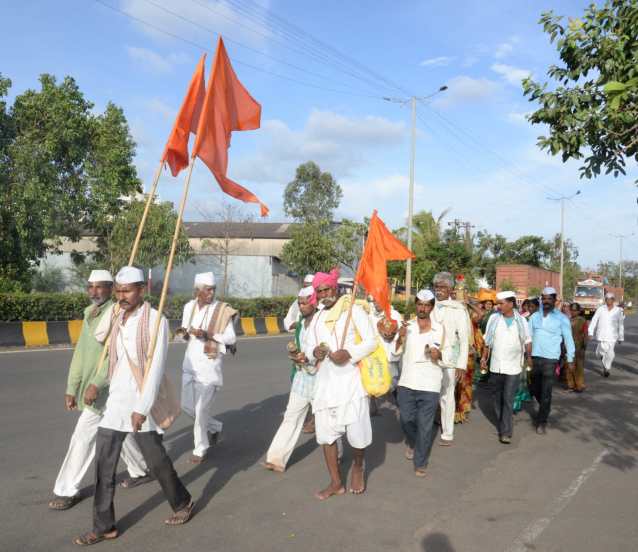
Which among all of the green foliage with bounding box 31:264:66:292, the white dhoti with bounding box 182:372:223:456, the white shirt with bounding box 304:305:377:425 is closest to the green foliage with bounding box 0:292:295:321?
the white dhoti with bounding box 182:372:223:456

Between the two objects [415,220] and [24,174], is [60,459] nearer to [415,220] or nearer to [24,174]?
[24,174]

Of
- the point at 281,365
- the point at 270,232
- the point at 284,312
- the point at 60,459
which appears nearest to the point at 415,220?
the point at 270,232

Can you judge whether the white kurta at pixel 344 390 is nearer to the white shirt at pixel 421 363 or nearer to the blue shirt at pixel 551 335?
the white shirt at pixel 421 363

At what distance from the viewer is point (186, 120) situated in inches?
209

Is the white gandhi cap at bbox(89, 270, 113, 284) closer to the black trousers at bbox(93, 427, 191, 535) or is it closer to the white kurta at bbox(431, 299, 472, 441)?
the black trousers at bbox(93, 427, 191, 535)

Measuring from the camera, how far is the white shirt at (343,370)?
5.17 metres

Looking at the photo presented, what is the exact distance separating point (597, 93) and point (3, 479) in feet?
24.4

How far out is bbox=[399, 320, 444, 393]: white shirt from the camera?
243 inches

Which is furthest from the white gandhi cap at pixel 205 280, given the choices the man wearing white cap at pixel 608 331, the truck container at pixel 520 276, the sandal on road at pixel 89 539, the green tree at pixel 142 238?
the truck container at pixel 520 276

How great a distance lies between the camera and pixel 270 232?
47.1 meters

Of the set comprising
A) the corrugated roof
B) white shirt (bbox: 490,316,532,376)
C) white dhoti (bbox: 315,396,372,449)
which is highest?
the corrugated roof

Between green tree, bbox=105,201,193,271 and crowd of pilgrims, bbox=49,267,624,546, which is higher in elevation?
green tree, bbox=105,201,193,271

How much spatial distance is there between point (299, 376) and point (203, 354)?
36.8 inches

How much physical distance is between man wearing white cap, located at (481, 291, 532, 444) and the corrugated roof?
111 ft
